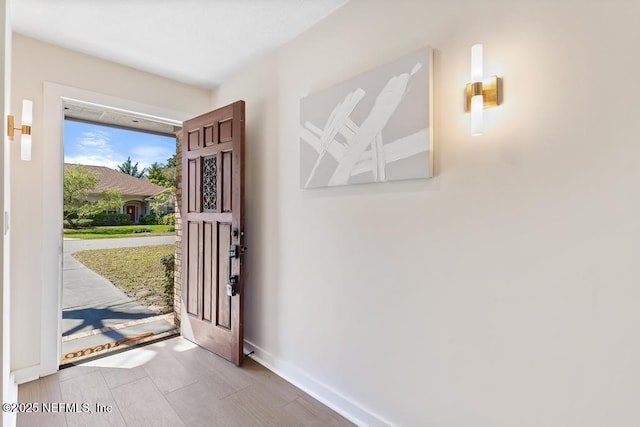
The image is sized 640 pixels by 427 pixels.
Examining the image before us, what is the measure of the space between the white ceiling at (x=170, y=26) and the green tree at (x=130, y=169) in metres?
1.68

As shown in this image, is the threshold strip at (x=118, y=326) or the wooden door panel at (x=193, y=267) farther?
the threshold strip at (x=118, y=326)

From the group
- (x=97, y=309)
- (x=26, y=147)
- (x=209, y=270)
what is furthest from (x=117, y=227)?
(x=26, y=147)

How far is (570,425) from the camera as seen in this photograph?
1.15 meters

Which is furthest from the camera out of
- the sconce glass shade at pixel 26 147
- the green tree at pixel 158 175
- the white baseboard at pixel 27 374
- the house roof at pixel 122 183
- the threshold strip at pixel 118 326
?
the green tree at pixel 158 175

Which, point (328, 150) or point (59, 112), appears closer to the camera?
point (328, 150)

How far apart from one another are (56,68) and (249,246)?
2.09 metres

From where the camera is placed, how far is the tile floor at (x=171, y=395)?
5.98ft

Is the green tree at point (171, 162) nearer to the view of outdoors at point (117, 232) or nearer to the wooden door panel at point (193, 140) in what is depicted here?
the view of outdoors at point (117, 232)

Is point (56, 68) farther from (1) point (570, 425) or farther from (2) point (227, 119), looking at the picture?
(1) point (570, 425)

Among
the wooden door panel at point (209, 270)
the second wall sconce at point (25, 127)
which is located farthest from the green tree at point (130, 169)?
the second wall sconce at point (25, 127)

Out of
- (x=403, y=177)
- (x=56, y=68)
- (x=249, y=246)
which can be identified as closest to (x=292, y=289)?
(x=249, y=246)

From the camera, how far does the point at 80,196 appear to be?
3727 millimetres

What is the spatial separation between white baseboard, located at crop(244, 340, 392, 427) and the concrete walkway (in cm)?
150

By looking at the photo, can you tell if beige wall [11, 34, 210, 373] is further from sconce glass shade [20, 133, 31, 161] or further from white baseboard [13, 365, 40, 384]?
sconce glass shade [20, 133, 31, 161]
